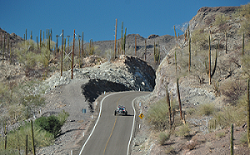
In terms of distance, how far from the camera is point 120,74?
62.3m

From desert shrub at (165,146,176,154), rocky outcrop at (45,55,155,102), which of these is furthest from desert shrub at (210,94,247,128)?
rocky outcrop at (45,55,155,102)

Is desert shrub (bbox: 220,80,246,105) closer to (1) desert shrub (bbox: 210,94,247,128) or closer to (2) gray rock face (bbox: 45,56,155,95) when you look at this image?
(1) desert shrub (bbox: 210,94,247,128)

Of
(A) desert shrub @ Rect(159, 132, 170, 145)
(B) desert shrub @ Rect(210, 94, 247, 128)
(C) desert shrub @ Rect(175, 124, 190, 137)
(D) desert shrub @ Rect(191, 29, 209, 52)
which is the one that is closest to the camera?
(B) desert shrub @ Rect(210, 94, 247, 128)

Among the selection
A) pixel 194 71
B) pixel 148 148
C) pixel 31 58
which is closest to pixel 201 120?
pixel 148 148

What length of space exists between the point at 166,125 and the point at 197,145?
7.83 m

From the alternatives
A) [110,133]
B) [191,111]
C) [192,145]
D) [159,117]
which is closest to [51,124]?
[110,133]

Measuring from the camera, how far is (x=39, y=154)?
2405 cm

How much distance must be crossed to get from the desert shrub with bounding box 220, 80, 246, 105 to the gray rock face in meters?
29.4

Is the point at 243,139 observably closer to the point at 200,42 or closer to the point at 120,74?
the point at 200,42

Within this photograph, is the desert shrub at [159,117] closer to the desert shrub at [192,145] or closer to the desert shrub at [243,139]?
the desert shrub at [192,145]

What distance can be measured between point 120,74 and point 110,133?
3404 cm

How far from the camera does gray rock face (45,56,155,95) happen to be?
178ft

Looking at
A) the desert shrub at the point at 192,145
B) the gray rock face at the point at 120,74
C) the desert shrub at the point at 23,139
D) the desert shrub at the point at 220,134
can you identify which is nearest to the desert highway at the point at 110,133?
the desert shrub at the point at 23,139

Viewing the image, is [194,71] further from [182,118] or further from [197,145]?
[197,145]
